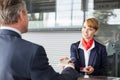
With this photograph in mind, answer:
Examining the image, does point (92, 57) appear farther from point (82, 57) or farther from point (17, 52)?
point (17, 52)

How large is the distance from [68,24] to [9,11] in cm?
361

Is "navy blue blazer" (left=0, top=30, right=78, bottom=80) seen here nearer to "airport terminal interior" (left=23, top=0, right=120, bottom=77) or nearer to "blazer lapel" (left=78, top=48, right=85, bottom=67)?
"blazer lapel" (left=78, top=48, right=85, bottom=67)

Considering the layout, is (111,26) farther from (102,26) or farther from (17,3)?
(17,3)

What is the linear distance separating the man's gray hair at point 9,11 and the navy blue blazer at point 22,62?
9 cm

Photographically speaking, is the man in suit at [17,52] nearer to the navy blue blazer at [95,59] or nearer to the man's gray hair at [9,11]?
the man's gray hair at [9,11]

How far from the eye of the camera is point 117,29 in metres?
4.78

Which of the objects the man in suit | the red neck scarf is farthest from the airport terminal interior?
the man in suit

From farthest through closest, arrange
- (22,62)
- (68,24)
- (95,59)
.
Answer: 1. (68,24)
2. (95,59)
3. (22,62)

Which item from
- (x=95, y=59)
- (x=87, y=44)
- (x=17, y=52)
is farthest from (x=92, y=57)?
(x=17, y=52)

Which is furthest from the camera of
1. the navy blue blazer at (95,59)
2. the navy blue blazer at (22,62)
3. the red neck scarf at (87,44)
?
A: the red neck scarf at (87,44)

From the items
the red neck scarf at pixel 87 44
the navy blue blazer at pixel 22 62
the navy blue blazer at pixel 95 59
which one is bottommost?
the navy blue blazer at pixel 95 59

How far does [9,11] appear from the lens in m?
1.63

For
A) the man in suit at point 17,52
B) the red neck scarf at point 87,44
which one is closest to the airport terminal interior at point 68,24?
the red neck scarf at point 87,44

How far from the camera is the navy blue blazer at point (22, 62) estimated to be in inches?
61.4
